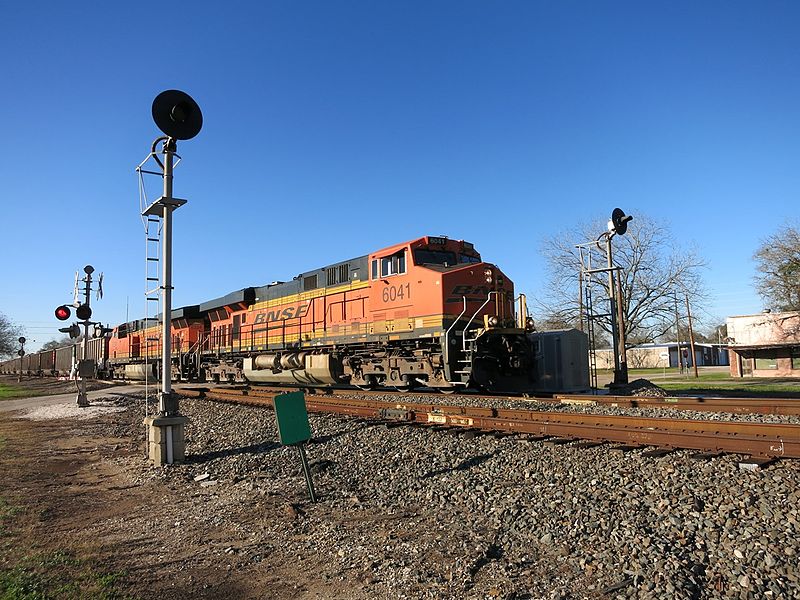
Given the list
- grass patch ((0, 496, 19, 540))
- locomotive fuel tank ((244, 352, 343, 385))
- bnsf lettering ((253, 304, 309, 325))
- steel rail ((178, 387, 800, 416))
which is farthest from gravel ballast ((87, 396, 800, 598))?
bnsf lettering ((253, 304, 309, 325))

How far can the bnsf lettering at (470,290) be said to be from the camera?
13788 mm

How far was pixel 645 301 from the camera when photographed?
113 ft

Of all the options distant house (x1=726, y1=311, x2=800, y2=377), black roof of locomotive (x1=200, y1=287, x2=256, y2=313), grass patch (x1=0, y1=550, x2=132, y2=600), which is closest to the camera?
grass patch (x1=0, y1=550, x2=132, y2=600)

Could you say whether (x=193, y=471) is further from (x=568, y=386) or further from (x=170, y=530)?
(x=568, y=386)

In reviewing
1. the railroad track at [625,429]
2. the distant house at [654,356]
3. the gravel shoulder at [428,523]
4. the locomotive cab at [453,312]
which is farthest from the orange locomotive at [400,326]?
the distant house at [654,356]

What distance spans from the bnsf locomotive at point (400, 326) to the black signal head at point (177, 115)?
422 centimetres

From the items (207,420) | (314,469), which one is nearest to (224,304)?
(207,420)

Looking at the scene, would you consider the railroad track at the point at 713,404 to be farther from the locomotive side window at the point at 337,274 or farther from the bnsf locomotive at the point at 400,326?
the locomotive side window at the point at 337,274

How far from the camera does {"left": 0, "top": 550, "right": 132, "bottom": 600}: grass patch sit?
150 inches

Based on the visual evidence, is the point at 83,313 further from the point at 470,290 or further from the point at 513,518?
the point at 513,518

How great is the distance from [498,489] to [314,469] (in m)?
2.46

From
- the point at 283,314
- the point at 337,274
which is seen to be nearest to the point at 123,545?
the point at 337,274

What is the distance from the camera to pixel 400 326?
47.7ft

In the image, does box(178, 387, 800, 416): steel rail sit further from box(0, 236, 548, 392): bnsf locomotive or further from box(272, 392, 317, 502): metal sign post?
box(272, 392, 317, 502): metal sign post
